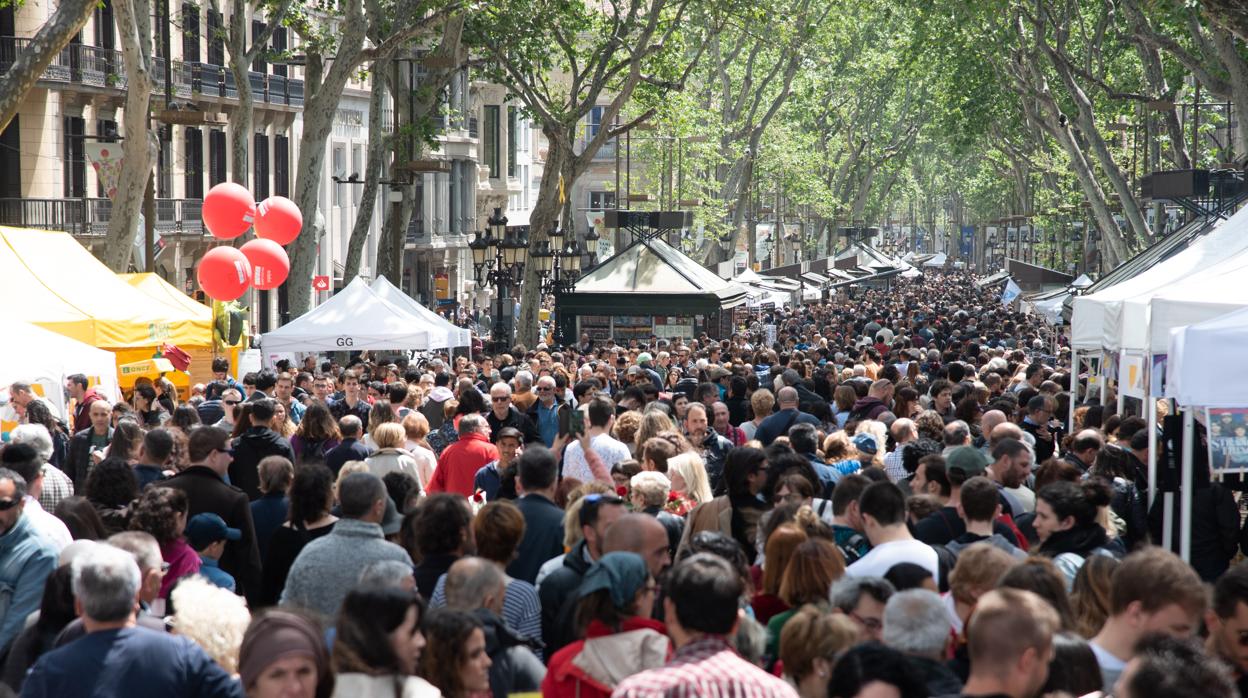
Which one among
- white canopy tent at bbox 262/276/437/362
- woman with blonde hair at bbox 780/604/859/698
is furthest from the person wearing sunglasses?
white canopy tent at bbox 262/276/437/362

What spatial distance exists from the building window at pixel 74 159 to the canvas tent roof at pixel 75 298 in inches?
672

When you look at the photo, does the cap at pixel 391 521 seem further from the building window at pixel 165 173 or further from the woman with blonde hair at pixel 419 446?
the building window at pixel 165 173

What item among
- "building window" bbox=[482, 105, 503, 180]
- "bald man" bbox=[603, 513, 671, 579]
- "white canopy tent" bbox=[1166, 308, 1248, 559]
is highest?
"building window" bbox=[482, 105, 503, 180]

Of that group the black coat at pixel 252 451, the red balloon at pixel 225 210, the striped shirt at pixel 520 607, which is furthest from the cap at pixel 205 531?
the red balloon at pixel 225 210

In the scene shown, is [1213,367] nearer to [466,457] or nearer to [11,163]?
[466,457]

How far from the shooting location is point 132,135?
18672 millimetres

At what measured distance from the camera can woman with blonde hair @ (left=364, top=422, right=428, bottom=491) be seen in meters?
9.39

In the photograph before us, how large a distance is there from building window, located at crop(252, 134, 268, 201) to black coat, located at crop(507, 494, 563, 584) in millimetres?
36418

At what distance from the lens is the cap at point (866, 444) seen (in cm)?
1002

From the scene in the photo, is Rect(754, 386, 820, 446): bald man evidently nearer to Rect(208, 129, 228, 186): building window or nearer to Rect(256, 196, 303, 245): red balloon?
Rect(256, 196, 303, 245): red balloon

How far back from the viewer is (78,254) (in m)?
16.6

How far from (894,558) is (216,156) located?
3658 centimetres

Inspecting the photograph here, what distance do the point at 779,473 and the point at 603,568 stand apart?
2.88 metres

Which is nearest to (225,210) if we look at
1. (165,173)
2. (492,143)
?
(165,173)
